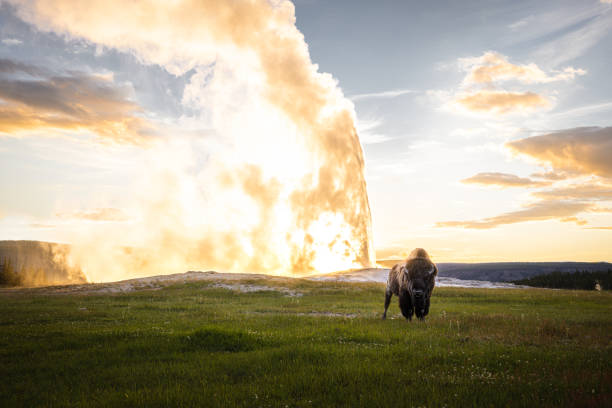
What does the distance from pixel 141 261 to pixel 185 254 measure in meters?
14.6

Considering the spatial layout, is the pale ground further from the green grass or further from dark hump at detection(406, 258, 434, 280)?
the green grass

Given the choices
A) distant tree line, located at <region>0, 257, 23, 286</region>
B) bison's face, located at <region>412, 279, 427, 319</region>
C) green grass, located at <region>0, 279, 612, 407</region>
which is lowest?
distant tree line, located at <region>0, 257, 23, 286</region>

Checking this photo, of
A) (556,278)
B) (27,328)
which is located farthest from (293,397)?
(556,278)

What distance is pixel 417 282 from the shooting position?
15.2 m

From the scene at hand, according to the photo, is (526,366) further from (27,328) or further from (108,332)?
(27,328)

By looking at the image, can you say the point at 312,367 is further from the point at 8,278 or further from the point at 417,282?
the point at 8,278

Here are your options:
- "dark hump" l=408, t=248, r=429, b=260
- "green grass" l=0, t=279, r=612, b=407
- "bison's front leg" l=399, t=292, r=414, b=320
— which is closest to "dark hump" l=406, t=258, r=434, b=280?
"dark hump" l=408, t=248, r=429, b=260

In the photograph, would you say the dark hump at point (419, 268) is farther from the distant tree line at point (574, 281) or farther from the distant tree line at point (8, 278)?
the distant tree line at point (8, 278)

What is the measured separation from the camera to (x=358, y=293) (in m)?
41.3

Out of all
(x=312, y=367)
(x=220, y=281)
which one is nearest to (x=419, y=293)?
(x=312, y=367)

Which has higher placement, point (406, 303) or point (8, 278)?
point (406, 303)

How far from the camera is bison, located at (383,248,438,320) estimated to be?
15273 mm

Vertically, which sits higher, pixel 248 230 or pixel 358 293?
pixel 248 230

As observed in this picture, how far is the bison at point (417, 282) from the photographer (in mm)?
15273
